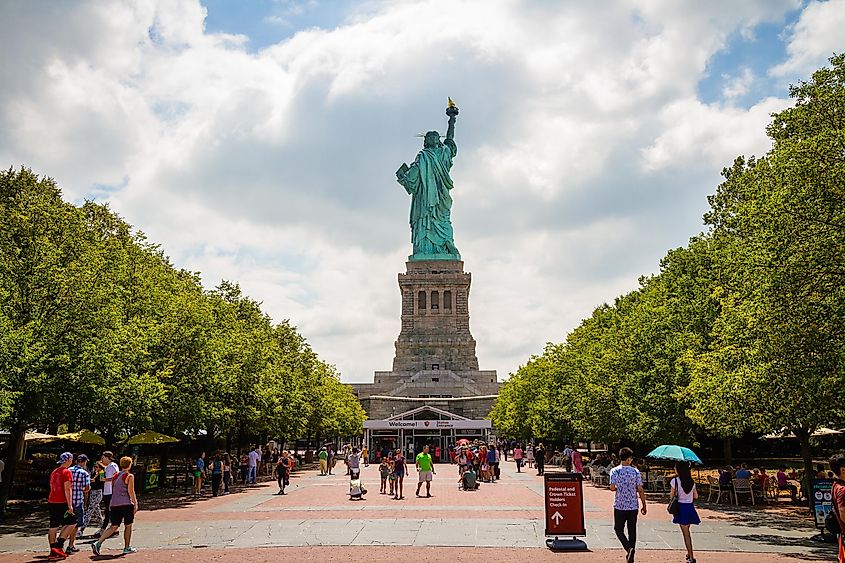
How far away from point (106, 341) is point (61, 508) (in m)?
8.80

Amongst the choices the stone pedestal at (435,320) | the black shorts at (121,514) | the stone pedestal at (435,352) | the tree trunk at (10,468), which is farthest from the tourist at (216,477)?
the stone pedestal at (435,320)

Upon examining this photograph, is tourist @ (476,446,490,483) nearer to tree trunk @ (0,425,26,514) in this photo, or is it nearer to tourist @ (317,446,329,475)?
tourist @ (317,446,329,475)

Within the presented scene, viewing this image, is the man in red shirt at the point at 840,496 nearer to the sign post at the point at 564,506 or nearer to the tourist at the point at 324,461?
the sign post at the point at 564,506

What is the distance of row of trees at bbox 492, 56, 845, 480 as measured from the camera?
1788 cm

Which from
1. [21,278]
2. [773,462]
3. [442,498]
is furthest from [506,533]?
[773,462]

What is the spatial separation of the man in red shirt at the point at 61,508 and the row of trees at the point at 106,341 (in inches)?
158

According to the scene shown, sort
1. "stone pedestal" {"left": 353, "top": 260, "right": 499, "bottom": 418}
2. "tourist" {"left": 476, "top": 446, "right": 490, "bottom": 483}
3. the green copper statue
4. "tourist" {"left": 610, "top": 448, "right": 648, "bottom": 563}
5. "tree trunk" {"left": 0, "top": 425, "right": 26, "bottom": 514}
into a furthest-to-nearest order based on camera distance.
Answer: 1. the green copper statue
2. "stone pedestal" {"left": 353, "top": 260, "right": 499, "bottom": 418}
3. "tourist" {"left": 476, "top": 446, "right": 490, "bottom": 483}
4. "tree trunk" {"left": 0, "top": 425, "right": 26, "bottom": 514}
5. "tourist" {"left": 610, "top": 448, "right": 648, "bottom": 563}

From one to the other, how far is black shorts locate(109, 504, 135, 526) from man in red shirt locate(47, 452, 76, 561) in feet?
2.29

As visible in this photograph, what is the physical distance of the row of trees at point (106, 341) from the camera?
21.8 meters

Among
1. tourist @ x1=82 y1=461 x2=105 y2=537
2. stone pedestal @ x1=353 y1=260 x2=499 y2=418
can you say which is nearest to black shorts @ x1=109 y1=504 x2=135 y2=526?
tourist @ x1=82 y1=461 x2=105 y2=537

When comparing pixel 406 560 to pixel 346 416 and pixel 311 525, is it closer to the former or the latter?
pixel 311 525

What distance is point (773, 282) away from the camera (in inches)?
730

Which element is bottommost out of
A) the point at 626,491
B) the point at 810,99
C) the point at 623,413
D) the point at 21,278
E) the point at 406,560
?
the point at 406,560

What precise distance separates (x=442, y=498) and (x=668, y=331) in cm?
1128
